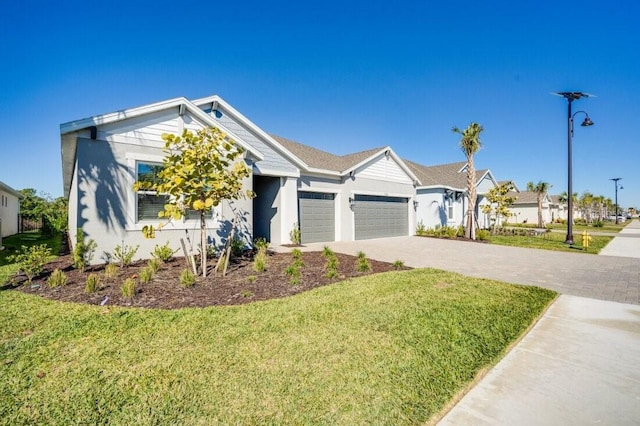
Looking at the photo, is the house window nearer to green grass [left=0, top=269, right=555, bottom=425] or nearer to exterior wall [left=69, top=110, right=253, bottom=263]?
exterior wall [left=69, top=110, right=253, bottom=263]

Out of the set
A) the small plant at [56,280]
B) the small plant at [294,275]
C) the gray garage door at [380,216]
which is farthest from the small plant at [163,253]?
the gray garage door at [380,216]

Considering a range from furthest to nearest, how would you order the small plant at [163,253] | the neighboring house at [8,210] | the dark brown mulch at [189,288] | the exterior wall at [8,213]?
the exterior wall at [8,213] → the neighboring house at [8,210] → the small plant at [163,253] → the dark brown mulch at [189,288]

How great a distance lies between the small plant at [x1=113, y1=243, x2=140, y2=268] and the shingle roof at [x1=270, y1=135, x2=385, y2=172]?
8.40 metres

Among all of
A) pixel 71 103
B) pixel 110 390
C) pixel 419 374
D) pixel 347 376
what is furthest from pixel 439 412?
pixel 71 103

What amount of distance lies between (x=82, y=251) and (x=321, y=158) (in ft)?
37.9

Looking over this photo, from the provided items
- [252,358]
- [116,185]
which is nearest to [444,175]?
[116,185]

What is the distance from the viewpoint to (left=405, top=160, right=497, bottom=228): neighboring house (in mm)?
21703

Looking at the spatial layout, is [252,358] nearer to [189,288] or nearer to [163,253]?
[189,288]

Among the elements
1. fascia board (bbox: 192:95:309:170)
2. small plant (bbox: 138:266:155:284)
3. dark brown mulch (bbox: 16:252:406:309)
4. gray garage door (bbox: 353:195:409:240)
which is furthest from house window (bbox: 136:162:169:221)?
gray garage door (bbox: 353:195:409:240)

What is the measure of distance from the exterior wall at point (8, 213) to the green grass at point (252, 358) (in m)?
19.0

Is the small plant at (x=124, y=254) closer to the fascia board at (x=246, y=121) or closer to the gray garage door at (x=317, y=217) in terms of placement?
the fascia board at (x=246, y=121)

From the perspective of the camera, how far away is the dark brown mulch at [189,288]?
5.14 m

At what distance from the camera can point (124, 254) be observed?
8.05 meters

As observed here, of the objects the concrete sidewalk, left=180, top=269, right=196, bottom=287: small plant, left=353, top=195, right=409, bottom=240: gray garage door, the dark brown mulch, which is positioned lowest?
the concrete sidewalk
